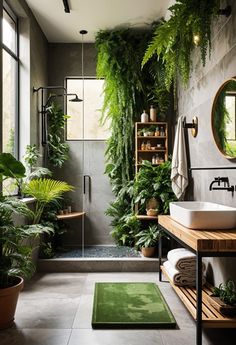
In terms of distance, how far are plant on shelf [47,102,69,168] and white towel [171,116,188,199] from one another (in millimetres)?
1732

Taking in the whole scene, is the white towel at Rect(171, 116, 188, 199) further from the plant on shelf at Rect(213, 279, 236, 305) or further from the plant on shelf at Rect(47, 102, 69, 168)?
the plant on shelf at Rect(47, 102, 69, 168)

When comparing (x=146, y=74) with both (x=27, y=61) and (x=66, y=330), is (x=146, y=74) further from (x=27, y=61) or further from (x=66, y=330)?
(x=66, y=330)

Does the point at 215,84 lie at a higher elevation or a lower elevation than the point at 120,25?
lower

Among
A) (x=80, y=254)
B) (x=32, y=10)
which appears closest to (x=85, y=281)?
(x=80, y=254)

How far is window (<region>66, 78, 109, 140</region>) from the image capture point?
17.1 feet

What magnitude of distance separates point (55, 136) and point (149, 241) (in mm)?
2004

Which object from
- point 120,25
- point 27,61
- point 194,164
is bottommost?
point 194,164

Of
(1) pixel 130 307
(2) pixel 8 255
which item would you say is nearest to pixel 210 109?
(1) pixel 130 307

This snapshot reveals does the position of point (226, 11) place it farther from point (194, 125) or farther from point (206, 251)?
point (206, 251)

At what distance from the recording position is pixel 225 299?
2.45 meters

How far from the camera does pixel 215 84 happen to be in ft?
10.1

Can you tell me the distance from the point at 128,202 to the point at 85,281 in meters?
1.44

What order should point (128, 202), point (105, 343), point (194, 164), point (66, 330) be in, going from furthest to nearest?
point (128, 202) → point (194, 164) → point (66, 330) → point (105, 343)

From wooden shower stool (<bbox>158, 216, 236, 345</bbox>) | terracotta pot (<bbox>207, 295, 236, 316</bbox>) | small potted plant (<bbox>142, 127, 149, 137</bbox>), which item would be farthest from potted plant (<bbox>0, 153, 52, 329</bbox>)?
small potted plant (<bbox>142, 127, 149, 137</bbox>)
